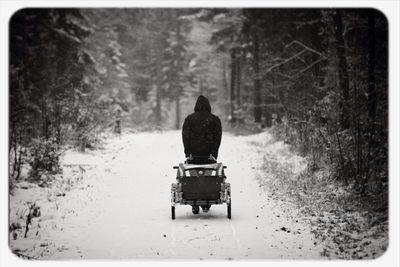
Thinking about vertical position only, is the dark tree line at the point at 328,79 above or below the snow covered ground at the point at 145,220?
above

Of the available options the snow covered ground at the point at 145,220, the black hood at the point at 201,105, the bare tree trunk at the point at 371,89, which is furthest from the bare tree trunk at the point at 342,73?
the black hood at the point at 201,105

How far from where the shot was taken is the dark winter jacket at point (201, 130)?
10117 mm

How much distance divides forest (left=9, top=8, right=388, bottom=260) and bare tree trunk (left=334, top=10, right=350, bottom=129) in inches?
1.3

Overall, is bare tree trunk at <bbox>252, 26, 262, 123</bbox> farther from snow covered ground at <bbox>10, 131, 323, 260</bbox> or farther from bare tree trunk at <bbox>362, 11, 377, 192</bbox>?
bare tree trunk at <bbox>362, 11, 377, 192</bbox>

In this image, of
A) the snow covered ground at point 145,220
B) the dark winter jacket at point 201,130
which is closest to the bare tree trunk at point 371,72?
the snow covered ground at point 145,220

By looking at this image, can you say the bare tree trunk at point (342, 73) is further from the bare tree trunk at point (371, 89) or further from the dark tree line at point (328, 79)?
the bare tree trunk at point (371, 89)

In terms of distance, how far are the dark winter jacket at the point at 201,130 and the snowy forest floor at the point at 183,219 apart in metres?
1.56

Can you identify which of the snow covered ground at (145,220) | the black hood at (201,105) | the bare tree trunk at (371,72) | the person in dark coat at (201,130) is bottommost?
the snow covered ground at (145,220)

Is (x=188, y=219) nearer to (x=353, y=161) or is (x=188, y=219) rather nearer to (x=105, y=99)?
(x=353, y=161)

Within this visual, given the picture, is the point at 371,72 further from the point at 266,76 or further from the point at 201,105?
the point at 266,76

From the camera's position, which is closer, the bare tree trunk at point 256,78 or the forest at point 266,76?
the forest at point 266,76

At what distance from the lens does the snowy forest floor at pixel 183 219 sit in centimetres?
800

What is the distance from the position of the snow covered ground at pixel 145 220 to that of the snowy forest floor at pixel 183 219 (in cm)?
2

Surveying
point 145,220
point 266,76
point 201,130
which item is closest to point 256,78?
point 266,76
